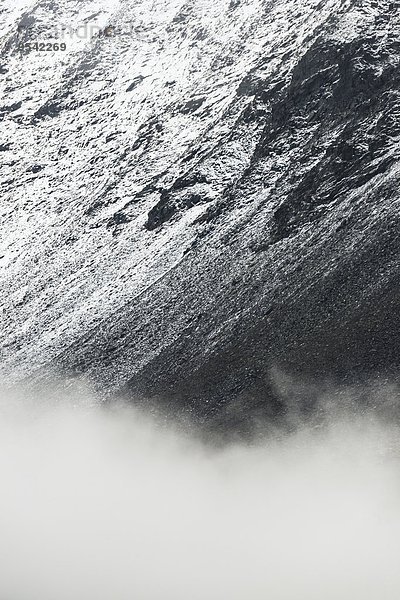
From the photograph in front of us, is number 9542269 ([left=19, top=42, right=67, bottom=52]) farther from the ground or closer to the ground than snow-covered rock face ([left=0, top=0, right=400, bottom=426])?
farther from the ground

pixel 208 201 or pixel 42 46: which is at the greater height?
pixel 42 46

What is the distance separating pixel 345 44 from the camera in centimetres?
7044

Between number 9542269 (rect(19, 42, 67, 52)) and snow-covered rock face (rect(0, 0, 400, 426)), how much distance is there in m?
4.68

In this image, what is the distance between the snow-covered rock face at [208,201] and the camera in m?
43.9

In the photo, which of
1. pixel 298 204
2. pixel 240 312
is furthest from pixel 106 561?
pixel 298 204

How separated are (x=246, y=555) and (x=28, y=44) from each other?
108373 mm

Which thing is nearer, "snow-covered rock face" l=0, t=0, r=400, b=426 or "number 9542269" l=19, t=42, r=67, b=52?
"snow-covered rock face" l=0, t=0, r=400, b=426

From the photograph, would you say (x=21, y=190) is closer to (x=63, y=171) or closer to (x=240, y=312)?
(x=63, y=171)

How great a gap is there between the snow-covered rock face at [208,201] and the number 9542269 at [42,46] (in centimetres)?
468

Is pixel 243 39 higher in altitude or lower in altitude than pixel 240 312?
higher

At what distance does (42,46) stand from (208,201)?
64.0 meters

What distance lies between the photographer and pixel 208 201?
67062 mm

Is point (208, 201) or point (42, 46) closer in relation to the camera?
point (208, 201)

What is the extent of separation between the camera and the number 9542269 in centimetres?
11531
